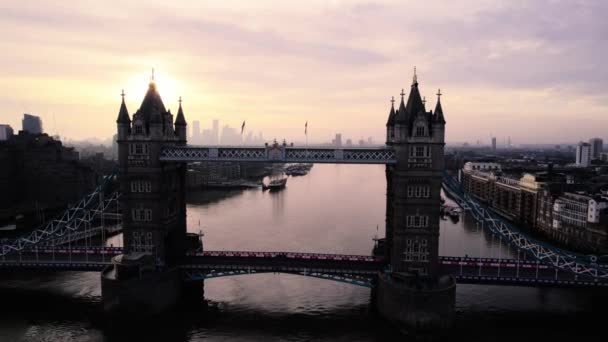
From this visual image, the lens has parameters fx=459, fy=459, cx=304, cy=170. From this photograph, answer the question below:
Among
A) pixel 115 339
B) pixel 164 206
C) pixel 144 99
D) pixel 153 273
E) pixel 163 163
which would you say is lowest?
pixel 115 339

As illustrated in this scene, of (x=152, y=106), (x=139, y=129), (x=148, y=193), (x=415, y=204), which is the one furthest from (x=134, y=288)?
(x=415, y=204)

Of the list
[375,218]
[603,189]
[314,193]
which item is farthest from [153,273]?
[314,193]

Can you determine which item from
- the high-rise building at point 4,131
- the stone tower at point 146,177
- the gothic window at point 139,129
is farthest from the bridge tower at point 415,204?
the high-rise building at point 4,131

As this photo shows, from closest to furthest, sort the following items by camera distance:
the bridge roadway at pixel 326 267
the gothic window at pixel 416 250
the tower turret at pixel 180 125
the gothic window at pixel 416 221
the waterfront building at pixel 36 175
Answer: the gothic window at pixel 416 221
the gothic window at pixel 416 250
the bridge roadway at pixel 326 267
the tower turret at pixel 180 125
the waterfront building at pixel 36 175

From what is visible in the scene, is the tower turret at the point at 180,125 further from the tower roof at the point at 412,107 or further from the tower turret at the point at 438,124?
the tower turret at the point at 438,124

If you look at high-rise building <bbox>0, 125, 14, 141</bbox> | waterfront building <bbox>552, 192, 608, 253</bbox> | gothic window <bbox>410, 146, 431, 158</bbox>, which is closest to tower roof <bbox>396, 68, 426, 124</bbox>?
gothic window <bbox>410, 146, 431, 158</bbox>

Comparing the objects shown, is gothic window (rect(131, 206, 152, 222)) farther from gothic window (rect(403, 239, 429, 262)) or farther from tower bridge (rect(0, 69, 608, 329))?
gothic window (rect(403, 239, 429, 262))

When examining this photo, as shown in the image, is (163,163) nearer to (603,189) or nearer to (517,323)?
(517,323)
